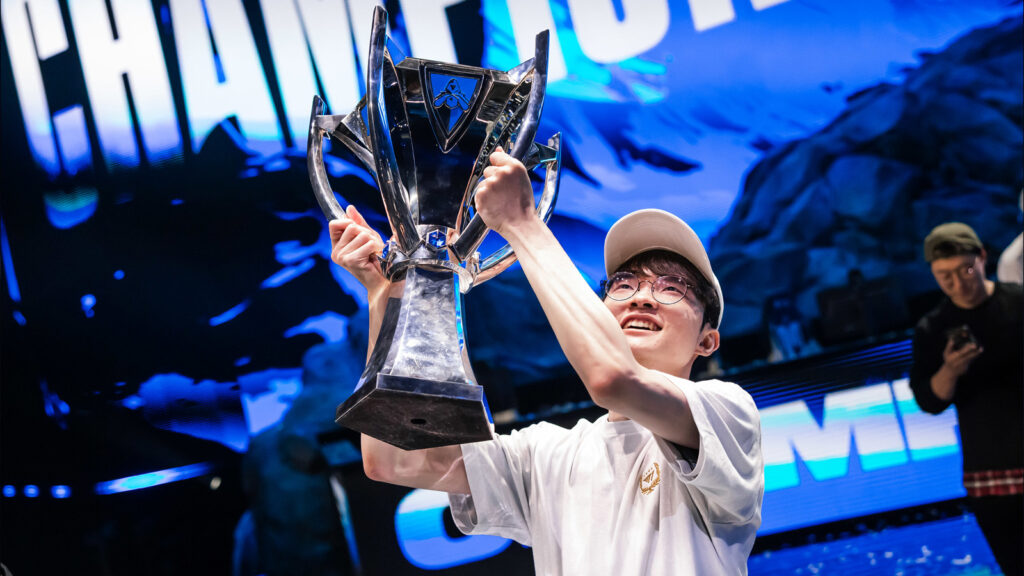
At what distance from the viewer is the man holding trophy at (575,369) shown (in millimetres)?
1254

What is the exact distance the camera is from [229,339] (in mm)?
3195

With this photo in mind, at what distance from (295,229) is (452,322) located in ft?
6.90

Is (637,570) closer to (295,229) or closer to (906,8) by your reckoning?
(295,229)

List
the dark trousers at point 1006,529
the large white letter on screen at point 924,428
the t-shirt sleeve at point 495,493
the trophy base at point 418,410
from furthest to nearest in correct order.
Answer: the large white letter on screen at point 924,428 < the dark trousers at point 1006,529 < the t-shirt sleeve at point 495,493 < the trophy base at point 418,410

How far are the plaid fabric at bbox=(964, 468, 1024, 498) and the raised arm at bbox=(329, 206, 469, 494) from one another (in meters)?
2.00

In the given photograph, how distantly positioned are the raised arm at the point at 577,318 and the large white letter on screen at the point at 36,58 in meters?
2.88

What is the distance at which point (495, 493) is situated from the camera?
1688mm

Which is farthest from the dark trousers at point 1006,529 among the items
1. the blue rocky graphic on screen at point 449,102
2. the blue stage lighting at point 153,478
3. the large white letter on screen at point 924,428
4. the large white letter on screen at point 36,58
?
the large white letter on screen at point 36,58

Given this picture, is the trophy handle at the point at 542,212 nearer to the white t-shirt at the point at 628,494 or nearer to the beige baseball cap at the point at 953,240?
the white t-shirt at the point at 628,494

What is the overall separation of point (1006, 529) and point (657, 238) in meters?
1.78

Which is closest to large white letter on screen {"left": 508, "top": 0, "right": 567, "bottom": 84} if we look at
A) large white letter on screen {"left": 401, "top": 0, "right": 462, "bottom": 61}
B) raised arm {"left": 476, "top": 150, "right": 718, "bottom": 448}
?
large white letter on screen {"left": 401, "top": 0, "right": 462, "bottom": 61}

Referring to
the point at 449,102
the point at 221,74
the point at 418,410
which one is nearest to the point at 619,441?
the point at 418,410

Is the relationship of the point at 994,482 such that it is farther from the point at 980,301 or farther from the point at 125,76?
the point at 125,76

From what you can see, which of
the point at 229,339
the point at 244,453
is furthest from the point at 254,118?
the point at 244,453
